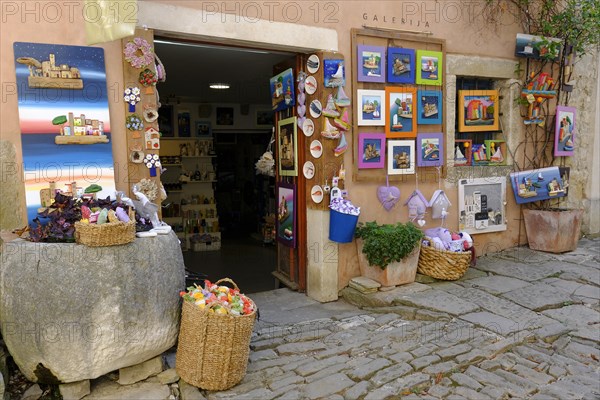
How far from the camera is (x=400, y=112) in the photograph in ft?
18.1

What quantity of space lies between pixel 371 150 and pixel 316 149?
684 mm

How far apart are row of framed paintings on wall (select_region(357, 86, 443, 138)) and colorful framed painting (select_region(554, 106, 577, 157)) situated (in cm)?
218

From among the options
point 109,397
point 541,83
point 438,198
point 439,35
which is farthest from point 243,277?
point 541,83

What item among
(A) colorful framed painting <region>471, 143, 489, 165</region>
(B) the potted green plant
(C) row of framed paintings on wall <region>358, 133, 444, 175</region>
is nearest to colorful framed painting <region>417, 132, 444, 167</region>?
(C) row of framed paintings on wall <region>358, 133, 444, 175</region>

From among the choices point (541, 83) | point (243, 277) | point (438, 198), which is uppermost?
point (541, 83)

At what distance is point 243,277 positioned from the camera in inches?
277

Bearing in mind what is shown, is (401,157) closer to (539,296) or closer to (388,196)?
(388,196)

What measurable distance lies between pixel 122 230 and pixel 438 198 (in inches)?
154

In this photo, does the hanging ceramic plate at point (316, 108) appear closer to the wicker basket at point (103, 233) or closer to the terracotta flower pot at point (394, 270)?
the terracotta flower pot at point (394, 270)

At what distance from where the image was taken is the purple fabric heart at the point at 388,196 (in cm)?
546

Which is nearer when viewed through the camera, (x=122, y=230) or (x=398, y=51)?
(x=122, y=230)

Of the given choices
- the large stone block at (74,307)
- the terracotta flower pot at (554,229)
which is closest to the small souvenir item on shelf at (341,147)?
the large stone block at (74,307)

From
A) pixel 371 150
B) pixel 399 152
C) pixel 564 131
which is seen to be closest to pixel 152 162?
pixel 371 150

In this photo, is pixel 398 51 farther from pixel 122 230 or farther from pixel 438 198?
pixel 122 230
